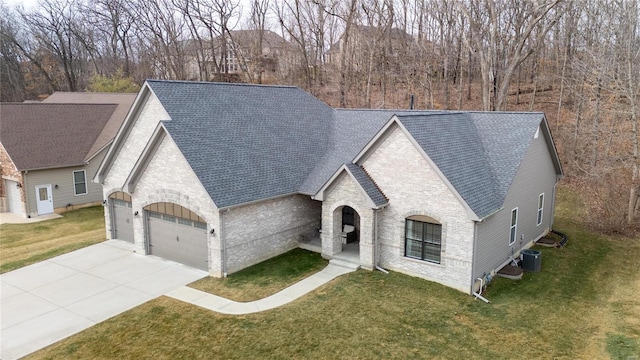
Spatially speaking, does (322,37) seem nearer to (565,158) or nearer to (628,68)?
(565,158)

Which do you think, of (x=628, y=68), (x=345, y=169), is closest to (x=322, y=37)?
(x=628, y=68)

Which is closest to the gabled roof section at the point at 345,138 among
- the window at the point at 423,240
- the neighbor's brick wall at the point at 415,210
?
the neighbor's brick wall at the point at 415,210

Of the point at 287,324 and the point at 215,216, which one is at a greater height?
the point at 215,216

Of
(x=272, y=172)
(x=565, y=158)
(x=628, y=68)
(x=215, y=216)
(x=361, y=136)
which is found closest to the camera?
(x=215, y=216)

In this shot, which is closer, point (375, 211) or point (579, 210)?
point (375, 211)

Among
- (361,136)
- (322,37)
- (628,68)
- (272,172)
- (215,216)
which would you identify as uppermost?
(322,37)

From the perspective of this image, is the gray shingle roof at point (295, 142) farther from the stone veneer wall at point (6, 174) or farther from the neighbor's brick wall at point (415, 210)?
the stone veneer wall at point (6, 174)

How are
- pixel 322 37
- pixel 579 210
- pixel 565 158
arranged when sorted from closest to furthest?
pixel 579 210 < pixel 565 158 < pixel 322 37
